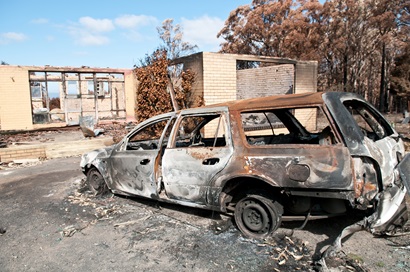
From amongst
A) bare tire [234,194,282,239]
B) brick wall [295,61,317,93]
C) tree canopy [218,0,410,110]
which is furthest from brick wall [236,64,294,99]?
bare tire [234,194,282,239]

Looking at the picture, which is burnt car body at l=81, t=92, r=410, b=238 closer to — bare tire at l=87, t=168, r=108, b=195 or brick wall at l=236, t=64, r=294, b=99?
bare tire at l=87, t=168, r=108, b=195

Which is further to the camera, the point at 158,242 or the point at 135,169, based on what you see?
the point at 135,169

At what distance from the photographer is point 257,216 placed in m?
3.69

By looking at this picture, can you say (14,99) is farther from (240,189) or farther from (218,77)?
(240,189)

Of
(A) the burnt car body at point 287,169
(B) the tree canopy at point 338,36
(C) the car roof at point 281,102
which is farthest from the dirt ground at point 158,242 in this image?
(B) the tree canopy at point 338,36

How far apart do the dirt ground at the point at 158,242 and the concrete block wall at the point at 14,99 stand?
441 inches

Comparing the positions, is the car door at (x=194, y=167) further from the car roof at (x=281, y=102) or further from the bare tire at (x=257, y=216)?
the bare tire at (x=257, y=216)

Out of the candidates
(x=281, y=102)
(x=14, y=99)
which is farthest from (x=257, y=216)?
(x=14, y=99)

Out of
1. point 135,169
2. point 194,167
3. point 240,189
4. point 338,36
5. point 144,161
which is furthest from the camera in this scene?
point 338,36

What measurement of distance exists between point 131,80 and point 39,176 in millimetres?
11036

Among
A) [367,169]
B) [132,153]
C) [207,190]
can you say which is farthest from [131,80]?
[367,169]

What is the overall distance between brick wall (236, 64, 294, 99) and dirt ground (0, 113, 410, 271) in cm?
1065

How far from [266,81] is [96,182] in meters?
11.8

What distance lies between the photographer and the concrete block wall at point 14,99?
47.2 ft
